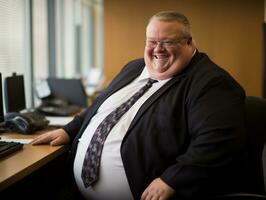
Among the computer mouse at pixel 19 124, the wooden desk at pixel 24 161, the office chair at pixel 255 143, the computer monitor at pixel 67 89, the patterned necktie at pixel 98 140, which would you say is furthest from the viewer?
the computer monitor at pixel 67 89

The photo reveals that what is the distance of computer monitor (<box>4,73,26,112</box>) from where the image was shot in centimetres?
251

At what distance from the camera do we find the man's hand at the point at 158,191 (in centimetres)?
152

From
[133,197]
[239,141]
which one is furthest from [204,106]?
[133,197]

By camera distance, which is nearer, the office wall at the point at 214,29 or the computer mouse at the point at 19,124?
the computer mouse at the point at 19,124

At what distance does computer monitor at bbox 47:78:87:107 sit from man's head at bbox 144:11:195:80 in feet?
5.30

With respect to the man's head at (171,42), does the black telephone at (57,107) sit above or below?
below

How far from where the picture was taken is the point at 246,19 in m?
3.74

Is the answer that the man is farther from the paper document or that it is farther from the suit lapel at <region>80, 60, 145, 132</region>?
the paper document

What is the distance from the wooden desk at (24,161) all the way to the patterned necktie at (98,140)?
191 millimetres

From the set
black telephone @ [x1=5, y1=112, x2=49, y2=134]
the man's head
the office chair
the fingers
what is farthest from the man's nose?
black telephone @ [x1=5, y1=112, x2=49, y2=134]

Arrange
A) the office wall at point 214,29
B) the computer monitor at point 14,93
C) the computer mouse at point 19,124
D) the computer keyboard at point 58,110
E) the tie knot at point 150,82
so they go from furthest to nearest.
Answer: the office wall at point 214,29 → the computer keyboard at point 58,110 → the computer monitor at point 14,93 → the computer mouse at point 19,124 → the tie knot at point 150,82

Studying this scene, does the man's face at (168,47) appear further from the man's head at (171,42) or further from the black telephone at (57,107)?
the black telephone at (57,107)

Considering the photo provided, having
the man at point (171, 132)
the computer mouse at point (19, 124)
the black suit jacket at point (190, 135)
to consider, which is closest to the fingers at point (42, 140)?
the man at point (171, 132)

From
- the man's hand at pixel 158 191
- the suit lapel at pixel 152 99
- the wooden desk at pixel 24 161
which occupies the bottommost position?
the man's hand at pixel 158 191
